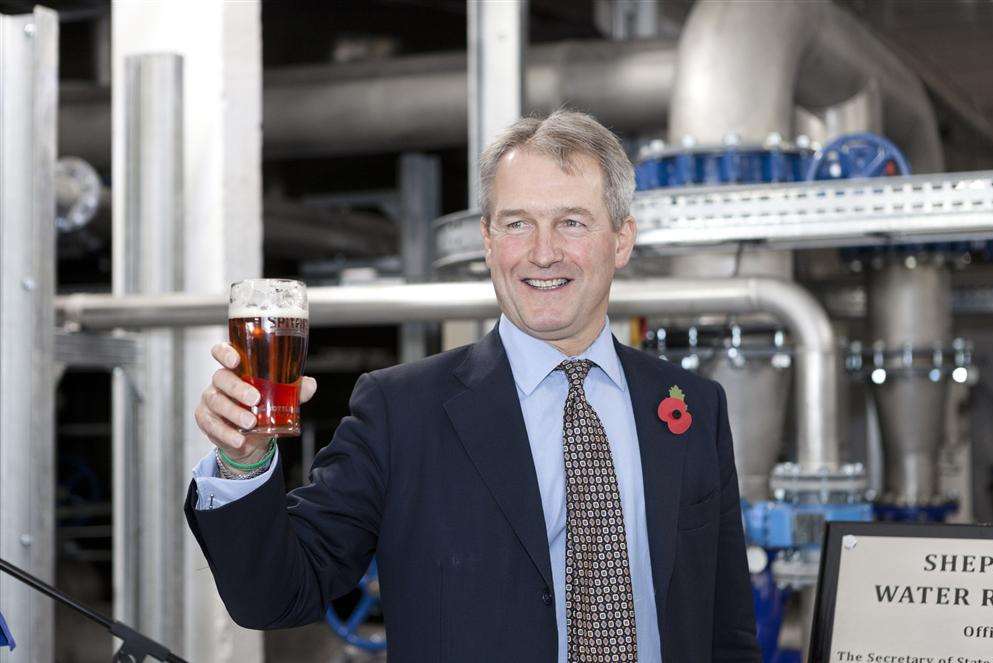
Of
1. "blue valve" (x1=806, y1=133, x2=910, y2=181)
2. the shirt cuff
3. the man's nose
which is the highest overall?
"blue valve" (x1=806, y1=133, x2=910, y2=181)

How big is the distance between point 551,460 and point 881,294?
417cm

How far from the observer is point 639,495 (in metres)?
1.61

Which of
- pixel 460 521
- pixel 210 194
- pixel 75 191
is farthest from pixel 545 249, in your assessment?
pixel 75 191

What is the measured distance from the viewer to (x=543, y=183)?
1549 mm

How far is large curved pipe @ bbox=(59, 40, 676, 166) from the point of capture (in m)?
4.85

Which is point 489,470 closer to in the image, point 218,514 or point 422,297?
point 218,514

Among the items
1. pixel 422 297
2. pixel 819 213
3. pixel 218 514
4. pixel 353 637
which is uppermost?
pixel 819 213

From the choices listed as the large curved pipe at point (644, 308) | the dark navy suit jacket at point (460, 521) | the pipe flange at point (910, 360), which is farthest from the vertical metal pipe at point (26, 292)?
the pipe flange at point (910, 360)

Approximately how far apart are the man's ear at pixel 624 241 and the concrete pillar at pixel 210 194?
70.0 inches

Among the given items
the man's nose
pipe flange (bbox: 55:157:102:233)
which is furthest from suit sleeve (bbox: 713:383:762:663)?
pipe flange (bbox: 55:157:102:233)

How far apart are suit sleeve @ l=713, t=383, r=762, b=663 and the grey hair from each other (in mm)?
393

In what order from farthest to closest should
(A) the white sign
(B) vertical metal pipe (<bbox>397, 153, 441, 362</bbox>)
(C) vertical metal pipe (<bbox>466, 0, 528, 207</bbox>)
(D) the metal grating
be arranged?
(B) vertical metal pipe (<bbox>397, 153, 441, 362</bbox>)
(C) vertical metal pipe (<bbox>466, 0, 528, 207</bbox>)
(D) the metal grating
(A) the white sign

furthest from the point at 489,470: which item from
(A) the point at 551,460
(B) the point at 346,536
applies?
(B) the point at 346,536

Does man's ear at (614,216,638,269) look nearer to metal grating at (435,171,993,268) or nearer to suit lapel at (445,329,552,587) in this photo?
suit lapel at (445,329,552,587)
